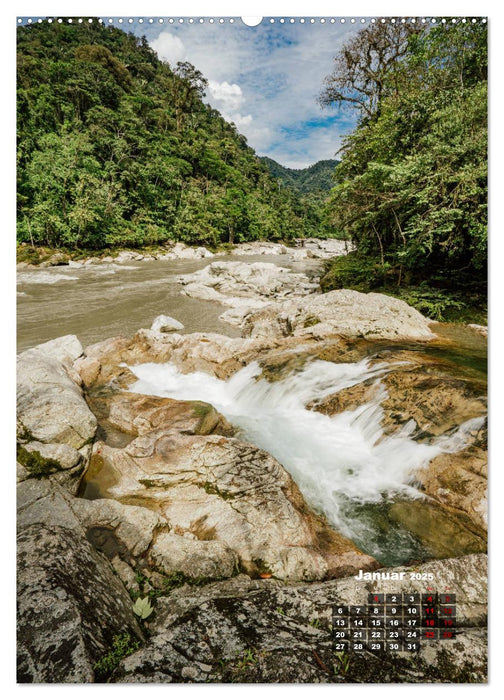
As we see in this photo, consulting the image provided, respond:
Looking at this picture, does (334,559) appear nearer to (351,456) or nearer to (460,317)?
(351,456)

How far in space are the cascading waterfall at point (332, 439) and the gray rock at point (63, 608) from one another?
2328mm

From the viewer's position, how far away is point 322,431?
15.9ft

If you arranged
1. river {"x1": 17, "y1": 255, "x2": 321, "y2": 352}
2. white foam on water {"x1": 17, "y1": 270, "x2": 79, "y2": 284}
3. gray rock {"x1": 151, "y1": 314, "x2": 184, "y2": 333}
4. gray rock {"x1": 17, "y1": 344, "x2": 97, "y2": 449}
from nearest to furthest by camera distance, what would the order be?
gray rock {"x1": 17, "y1": 344, "x2": 97, "y2": 449} → river {"x1": 17, "y1": 255, "x2": 321, "y2": 352} → gray rock {"x1": 151, "y1": 314, "x2": 184, "y2": 333} → white foam on water {"x1": 17, "y1": 270, "x2": 79, "y2": 284}

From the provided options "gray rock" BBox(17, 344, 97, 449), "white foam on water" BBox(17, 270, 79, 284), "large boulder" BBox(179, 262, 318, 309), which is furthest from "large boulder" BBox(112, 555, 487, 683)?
"white foam on water" BBox(17, 270, 79, 284)

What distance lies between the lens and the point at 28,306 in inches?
364

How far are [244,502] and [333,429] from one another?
2.24 m

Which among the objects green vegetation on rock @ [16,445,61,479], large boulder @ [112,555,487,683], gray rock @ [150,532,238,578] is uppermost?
green vegetation on rock @ [16,445,61,479]

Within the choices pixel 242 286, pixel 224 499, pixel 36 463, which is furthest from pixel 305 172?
pixel 36 463

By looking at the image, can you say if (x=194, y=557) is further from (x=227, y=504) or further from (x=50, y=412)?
(x=50, y=412)

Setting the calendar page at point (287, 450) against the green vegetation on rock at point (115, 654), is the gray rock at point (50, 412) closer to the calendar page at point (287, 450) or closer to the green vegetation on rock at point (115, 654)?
the calendar page at point (287, 450)

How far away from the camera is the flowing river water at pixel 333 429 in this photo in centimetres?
316

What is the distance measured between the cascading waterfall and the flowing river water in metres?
0.01

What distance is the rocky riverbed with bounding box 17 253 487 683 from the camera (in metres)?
1.49

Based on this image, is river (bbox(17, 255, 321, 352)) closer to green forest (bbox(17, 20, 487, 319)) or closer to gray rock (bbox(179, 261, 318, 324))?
gray rock (bbox(179, 261, 318, 324))
